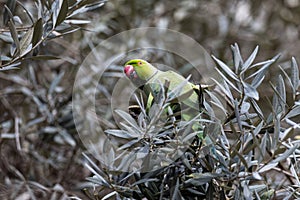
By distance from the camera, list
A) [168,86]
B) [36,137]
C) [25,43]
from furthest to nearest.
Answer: [36,137] < [25,43] < [168,86]

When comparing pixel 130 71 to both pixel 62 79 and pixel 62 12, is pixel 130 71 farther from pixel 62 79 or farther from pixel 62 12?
pixel 62 79

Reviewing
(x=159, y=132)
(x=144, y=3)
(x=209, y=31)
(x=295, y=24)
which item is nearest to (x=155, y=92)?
(x=159, y=132)

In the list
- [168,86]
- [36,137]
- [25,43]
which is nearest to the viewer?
[168,86]

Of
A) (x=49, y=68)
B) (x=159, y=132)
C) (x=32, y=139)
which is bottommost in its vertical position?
→ (x=32, y=139)

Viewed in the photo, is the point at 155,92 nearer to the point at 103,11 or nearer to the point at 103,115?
the point at 103,115

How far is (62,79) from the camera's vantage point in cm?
145

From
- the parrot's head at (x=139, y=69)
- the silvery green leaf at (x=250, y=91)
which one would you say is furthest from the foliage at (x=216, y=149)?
the parrot's head at (x=139, y=69)

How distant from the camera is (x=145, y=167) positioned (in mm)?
654

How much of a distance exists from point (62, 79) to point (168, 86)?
869 mm

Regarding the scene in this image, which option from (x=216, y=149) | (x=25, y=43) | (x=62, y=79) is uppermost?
(x=25, y=43)

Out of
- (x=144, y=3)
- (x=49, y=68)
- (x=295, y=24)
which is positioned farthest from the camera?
(x=295, y=24)

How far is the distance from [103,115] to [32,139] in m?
0.20

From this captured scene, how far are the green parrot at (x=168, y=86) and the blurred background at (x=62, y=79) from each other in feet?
0.58

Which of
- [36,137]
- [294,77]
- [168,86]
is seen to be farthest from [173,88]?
[36,137]
